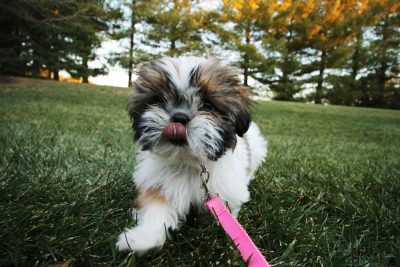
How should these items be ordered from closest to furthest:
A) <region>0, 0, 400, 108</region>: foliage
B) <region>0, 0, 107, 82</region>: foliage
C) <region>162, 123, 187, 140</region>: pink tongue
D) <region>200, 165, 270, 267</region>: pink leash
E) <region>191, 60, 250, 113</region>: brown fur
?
<region>200, 165, 270, 267</region>: pink leash < <region>162, 123, 187, 140</region>: pink tongue < <region>191, 60, 250, 113</region>: brown fur < <region>0, 0, 107, 82</region>: foliage < <region>0, 0, 400, 108</region>: foliage

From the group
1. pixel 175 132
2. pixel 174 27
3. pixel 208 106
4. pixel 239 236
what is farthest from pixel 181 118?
pixel 174 27

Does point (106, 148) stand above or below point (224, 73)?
below

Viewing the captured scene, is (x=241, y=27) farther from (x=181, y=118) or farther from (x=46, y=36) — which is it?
→ (x=181, y=118)

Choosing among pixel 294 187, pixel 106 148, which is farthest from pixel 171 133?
pixel 106 148

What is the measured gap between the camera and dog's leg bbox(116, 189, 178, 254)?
2.13 metres

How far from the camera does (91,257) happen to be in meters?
2.09

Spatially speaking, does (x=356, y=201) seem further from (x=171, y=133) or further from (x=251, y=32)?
(x=251, y=32)

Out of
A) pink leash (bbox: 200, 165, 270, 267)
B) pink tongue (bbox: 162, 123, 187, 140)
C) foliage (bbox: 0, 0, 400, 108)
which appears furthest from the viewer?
foliage (bbox: 0, 0, 400, 108)

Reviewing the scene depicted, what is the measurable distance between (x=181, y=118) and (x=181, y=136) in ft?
0.37

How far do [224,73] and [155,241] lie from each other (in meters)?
1.22

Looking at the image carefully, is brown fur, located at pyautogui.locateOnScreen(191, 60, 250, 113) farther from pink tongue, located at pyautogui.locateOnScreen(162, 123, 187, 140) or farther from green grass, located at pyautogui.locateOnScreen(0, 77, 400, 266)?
green grass, located at pyautogui.locateOnScreen(0, 77, 400, 266)

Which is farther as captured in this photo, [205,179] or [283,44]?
[283,44]

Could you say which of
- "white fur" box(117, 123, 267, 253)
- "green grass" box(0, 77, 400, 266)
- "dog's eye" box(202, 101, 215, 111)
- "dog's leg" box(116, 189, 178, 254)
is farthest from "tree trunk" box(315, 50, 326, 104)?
"dog's leg" box(116, 189, 178, 254)

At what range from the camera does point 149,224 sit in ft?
7.53
